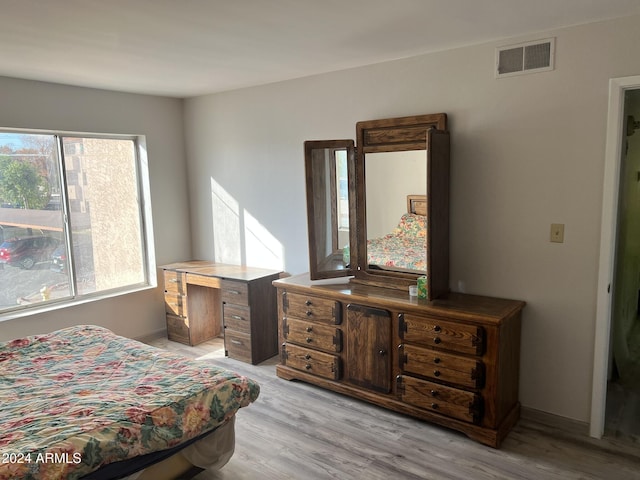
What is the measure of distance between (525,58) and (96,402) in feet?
9.81

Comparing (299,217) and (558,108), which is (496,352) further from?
(299,217)

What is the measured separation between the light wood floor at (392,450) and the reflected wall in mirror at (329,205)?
1036 mm

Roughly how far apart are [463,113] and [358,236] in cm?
113

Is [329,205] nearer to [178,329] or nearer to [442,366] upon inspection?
[442,366]

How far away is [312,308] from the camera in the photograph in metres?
3.37

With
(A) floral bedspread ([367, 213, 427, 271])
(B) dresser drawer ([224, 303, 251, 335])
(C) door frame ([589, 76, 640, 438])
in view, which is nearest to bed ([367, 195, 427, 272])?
(A) floral bedspread ([367, 213, 427, 271])

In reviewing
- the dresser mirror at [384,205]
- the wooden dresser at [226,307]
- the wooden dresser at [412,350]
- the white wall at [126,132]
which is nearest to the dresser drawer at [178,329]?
the wooden dresser at [226,307]

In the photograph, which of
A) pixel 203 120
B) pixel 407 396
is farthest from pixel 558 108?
pixel 203 120

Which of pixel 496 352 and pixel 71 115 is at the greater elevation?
pixel 71 115

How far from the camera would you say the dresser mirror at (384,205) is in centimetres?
300

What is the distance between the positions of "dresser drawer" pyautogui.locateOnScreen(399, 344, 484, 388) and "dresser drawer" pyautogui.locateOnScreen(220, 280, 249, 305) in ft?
4.88

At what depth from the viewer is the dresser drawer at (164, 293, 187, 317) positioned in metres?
4.40

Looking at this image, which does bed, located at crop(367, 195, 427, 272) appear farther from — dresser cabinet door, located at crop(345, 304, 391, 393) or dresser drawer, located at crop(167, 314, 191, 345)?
dresser drawer, located at crop(167, 314, 191, 345)

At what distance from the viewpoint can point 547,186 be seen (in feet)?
9.22
